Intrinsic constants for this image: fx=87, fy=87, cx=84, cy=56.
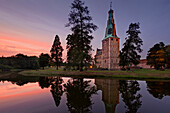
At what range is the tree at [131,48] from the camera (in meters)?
31.7

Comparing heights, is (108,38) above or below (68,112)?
above

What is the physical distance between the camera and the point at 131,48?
31.9m

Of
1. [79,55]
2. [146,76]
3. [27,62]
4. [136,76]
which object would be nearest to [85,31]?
[79,55]

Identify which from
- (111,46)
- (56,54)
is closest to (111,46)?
(111,46)

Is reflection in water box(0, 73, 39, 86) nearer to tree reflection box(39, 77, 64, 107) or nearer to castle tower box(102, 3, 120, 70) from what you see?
tree reflection box(39, 77, 64, 107)

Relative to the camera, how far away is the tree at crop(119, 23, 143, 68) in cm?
3170

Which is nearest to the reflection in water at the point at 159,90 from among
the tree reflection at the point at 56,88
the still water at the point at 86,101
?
the still water at the point at 86,101

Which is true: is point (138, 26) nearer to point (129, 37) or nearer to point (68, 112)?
point (129, 37)

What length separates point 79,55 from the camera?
71.7ft

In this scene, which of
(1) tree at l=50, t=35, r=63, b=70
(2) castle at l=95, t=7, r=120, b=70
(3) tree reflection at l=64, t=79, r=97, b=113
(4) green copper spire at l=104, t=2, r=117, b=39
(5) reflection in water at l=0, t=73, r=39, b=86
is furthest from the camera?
(2) castle at l=95, t=7, r=120, b=70

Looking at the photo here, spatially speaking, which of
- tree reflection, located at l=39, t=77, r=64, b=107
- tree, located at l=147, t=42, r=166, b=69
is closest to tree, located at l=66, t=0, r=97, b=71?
tree reflection, located at l=39, t=77, r=64, b=107

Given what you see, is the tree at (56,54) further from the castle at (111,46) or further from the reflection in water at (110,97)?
the reflection in water at (110,97)

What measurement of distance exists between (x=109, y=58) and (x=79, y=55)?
32.1 m

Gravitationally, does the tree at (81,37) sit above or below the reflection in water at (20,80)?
above
